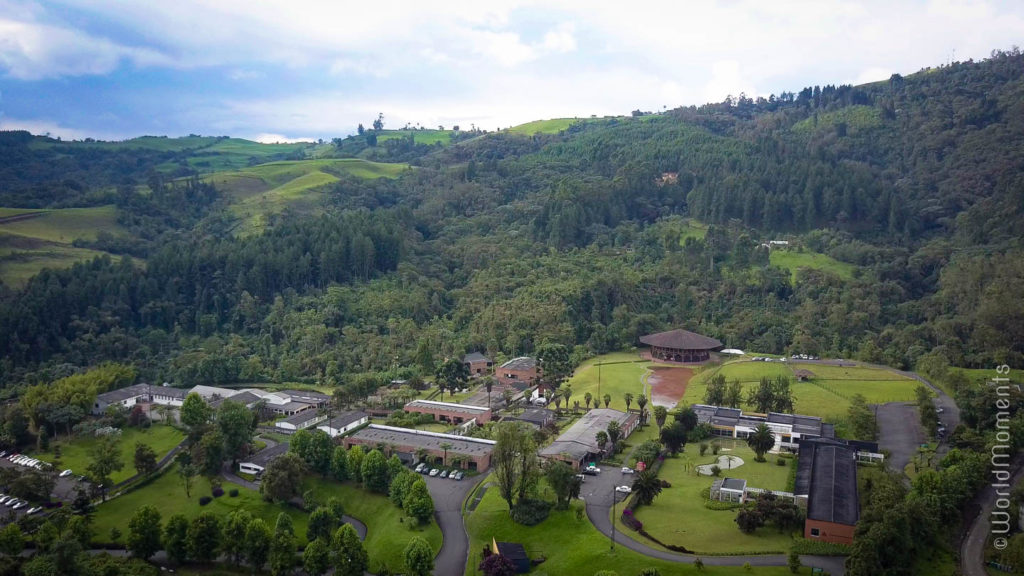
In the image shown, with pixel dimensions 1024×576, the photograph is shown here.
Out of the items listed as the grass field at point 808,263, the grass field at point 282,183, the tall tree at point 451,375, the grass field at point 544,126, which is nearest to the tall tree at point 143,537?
the tall tree at point 451,375

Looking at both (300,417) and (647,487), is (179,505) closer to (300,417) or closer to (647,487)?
(300,417)

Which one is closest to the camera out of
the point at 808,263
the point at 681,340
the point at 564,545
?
the point at 564,545

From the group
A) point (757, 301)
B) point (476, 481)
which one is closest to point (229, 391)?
point (476, 481)

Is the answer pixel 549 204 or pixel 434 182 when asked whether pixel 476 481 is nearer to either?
pixel 549 204

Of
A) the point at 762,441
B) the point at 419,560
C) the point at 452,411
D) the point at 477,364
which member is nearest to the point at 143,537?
the point at 419,560

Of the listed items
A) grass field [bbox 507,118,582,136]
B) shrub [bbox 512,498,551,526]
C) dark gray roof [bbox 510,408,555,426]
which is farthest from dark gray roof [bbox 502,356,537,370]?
grass field [bbox 507,118,582,136]
